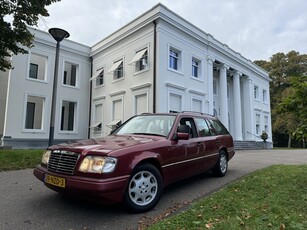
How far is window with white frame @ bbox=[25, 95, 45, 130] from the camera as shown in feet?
65.9

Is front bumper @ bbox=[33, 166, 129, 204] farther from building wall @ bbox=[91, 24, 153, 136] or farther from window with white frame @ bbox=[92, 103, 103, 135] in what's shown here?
window with white frame @ bbox=[92, 103, 103, 135]

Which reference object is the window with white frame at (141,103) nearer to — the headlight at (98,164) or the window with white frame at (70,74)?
the window with white frame at (70,74)

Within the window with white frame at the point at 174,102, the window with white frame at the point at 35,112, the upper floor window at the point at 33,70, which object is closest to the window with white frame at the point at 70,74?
the upper floor window at the point at 33,70

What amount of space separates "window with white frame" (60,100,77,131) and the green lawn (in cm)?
1055

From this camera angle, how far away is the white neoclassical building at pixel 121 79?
1683 cm

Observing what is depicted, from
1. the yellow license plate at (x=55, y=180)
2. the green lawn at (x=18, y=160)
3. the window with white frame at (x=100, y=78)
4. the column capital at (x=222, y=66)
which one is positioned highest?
the column capital at (x=222, y=66)

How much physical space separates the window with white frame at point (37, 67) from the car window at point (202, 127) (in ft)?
57.1

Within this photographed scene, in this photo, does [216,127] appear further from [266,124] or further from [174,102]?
[266,124]

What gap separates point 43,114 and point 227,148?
49.8 ft

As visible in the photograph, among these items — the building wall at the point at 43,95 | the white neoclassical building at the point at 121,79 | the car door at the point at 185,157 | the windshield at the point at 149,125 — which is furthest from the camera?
the building wall at the point at 43,95

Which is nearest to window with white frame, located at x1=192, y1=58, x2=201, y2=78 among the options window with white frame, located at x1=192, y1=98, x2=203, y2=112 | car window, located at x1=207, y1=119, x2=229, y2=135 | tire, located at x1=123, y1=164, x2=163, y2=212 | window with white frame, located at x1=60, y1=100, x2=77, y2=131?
window with white frame, located at x1=192, y1=98, x2=203, y2=112

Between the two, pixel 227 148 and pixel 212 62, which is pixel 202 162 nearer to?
pixel 227 148

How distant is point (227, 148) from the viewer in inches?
300

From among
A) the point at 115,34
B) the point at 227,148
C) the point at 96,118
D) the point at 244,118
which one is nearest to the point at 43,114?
the point at 96,118
